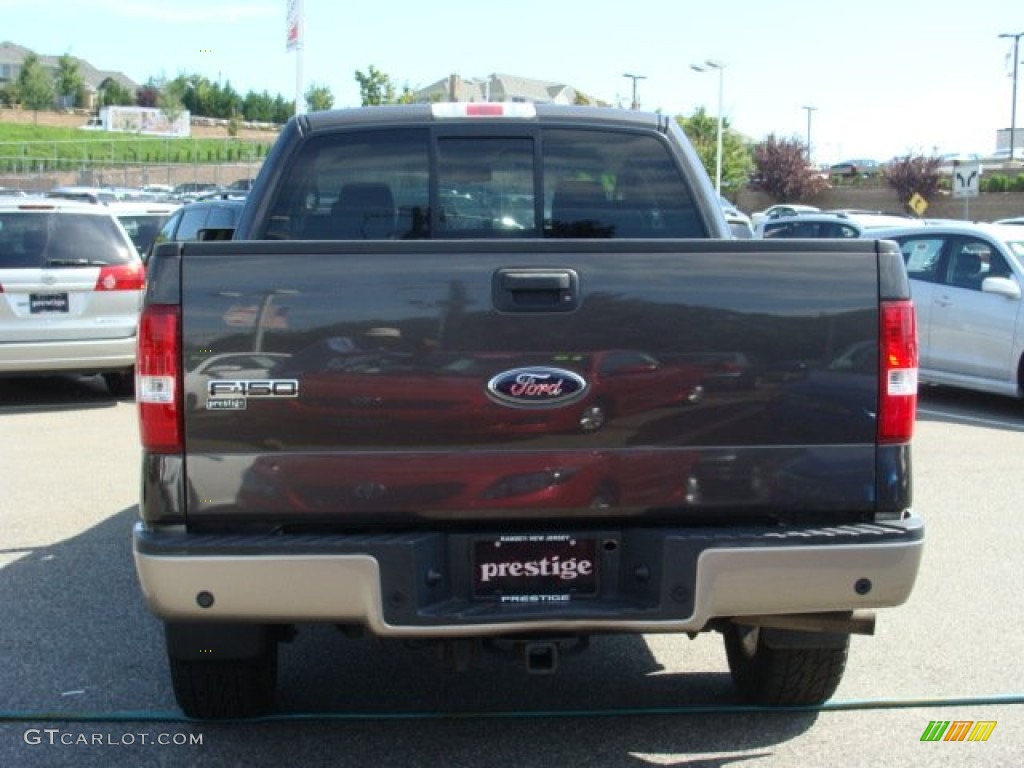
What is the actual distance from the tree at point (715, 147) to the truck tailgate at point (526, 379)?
57.4 m

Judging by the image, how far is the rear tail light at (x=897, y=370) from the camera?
3.64 meters

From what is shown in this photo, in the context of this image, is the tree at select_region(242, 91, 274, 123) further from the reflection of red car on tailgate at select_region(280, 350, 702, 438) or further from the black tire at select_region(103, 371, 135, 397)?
the reflection of red car on tailgate at select_region(280, 350, 702, 438)

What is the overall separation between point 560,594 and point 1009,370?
932 centimetres

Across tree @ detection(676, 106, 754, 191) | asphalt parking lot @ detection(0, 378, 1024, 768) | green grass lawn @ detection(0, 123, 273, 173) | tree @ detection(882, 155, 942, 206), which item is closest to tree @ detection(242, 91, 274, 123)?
green grass lawn @ detection(0, 123, 273, 173)

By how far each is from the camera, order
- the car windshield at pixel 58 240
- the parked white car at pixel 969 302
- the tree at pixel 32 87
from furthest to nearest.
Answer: the tree at pixel 32 87
the parked white car at pixel 969 302
the car windshield at pixel 58 240

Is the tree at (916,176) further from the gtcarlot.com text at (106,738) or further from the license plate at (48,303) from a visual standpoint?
the gtcarlot.com text at (106,738)

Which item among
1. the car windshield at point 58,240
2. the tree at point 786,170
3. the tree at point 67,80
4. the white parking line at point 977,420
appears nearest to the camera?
the white parking line at point 977,420

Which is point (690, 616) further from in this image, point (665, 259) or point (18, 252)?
point (18, 252)

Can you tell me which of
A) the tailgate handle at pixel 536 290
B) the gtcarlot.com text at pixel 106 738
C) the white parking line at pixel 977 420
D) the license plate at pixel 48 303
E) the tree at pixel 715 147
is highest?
the tree at pixel 715 147

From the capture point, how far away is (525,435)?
3.58 m

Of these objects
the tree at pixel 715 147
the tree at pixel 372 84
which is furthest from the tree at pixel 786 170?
the tree at pixel 372 84

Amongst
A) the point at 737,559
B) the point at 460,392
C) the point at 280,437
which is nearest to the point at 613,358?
the point at 460,392

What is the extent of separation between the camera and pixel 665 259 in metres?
3.60

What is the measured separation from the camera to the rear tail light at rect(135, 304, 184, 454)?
3518mm
